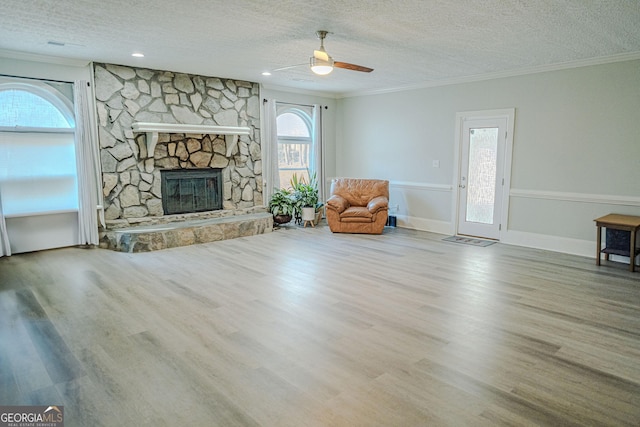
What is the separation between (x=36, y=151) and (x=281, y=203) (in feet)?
12.7

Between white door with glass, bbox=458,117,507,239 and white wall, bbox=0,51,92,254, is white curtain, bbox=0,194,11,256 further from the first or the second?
white door with glass, bbox=458,117,507,239

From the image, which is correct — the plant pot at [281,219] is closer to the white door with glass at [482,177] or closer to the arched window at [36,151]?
the white door with glass at [482,177]

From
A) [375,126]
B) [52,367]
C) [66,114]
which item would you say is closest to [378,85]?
[375,126]

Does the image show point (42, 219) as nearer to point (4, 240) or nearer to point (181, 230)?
point (4, 240)

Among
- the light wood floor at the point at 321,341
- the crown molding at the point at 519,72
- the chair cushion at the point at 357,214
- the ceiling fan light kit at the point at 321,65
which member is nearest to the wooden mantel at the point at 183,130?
the light wood floor at the point at 321,341

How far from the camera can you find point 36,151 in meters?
5.39

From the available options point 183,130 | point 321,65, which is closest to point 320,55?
point 321,65

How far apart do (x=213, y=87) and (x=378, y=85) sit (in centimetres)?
298

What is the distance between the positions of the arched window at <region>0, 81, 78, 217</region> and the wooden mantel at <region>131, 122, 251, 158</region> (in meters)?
0.96

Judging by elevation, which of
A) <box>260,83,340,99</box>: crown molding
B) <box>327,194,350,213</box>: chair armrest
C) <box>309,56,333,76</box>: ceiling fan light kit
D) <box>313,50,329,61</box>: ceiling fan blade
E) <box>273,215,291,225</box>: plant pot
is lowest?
<box>273,215,291,225</box>: plant pot

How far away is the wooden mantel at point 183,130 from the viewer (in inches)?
233

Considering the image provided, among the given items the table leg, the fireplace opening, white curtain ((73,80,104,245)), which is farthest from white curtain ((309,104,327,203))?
the table leg

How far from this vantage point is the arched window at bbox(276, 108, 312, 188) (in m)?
8.05

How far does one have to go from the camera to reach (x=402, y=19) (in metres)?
3.61
